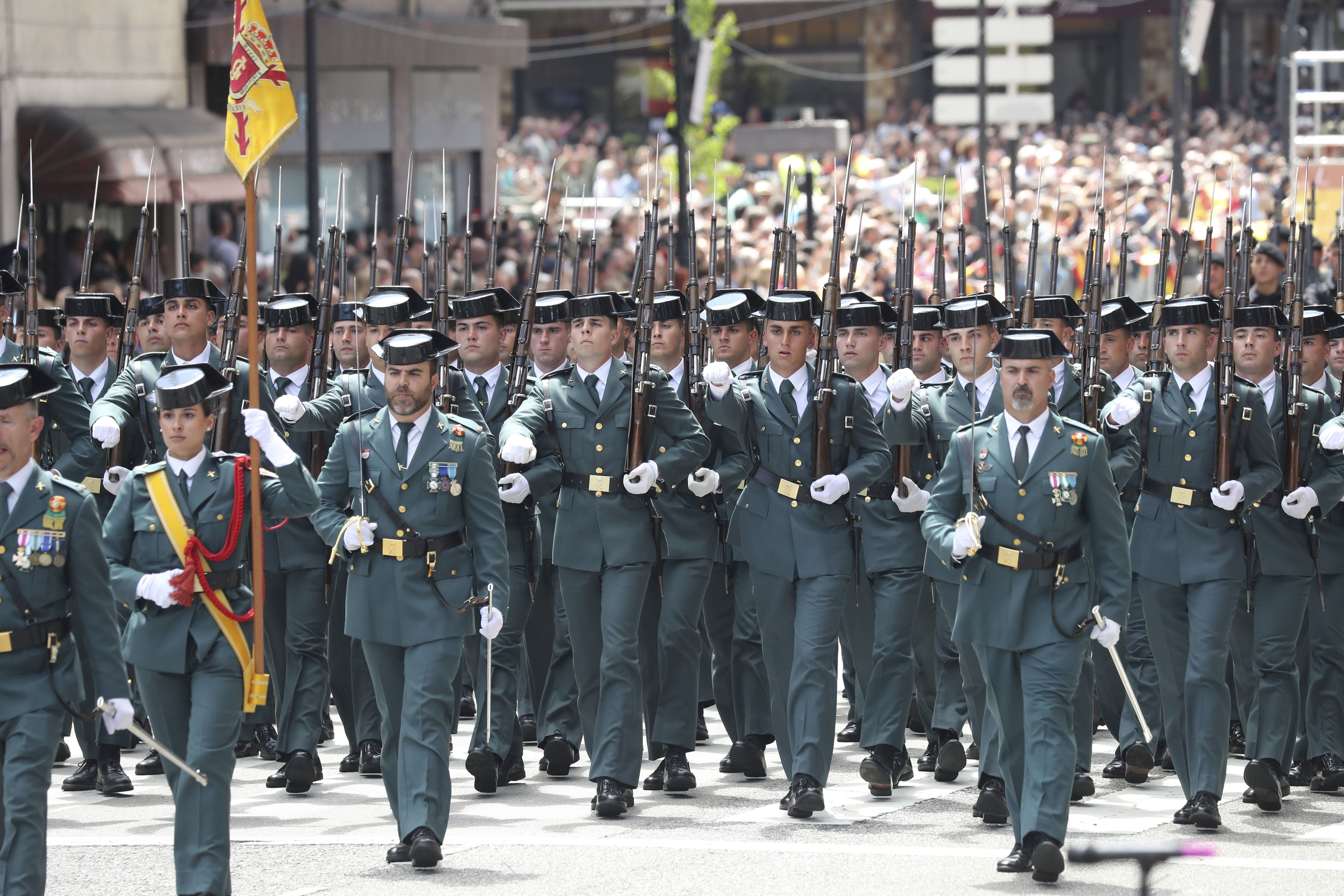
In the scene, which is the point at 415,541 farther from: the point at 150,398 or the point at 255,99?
the point at 150,398

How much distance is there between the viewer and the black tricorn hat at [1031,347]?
7867 mm

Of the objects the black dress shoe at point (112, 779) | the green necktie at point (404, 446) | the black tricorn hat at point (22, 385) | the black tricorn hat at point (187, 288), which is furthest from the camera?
the black tricorn hat at point (187, 288)

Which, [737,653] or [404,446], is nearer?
[404,446]

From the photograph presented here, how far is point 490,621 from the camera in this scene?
26.0 feet

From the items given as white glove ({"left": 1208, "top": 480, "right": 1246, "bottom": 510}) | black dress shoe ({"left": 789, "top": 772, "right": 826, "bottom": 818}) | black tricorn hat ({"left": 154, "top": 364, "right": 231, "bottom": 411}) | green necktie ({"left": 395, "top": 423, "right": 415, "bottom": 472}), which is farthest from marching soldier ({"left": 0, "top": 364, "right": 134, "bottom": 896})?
white glove ({"left": 1208, "top": 480, "right": 1246, "bottom": 510})

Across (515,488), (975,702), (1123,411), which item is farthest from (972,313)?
(515,488)

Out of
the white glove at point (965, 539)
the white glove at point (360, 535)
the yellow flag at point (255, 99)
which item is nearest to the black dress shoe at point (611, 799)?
the white glove at point (360, 535)

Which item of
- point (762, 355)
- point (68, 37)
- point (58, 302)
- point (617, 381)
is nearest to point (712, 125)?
point (68, 37)

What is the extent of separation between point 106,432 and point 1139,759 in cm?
467

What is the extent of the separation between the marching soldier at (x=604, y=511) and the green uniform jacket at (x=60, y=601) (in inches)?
87.8

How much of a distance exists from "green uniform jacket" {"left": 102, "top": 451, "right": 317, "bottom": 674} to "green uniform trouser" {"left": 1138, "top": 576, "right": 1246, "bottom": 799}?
3627mm

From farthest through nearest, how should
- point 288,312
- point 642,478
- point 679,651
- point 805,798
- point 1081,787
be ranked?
1. point 288,312
2. point 679,651
3. point 1081,787
4. point 642,478
5. point 805,798

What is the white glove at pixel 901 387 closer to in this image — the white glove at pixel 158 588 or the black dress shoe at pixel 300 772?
the black dress shoe at pixel 300 772

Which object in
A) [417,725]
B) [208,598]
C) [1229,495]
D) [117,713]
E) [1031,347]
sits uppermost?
[1031,347]
